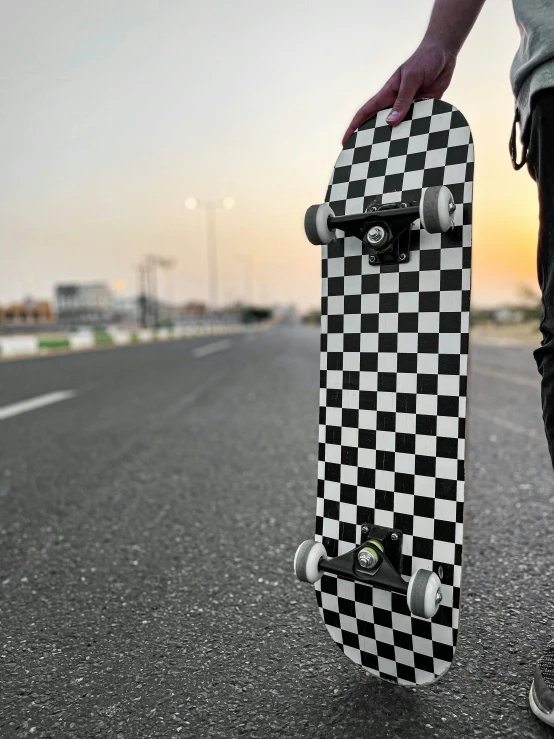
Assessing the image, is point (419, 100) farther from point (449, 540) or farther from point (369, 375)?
point (449, 540)

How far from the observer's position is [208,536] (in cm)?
205

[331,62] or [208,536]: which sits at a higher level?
[331,62]

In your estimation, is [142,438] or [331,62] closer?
[142,438]

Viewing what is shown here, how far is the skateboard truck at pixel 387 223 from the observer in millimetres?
951

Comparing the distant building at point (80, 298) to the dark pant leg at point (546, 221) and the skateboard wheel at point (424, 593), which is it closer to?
the dark pant leg at point (546, 221)

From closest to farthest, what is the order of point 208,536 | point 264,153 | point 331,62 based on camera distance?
1. point 208,536
2. point 331,62
3. point 264,153

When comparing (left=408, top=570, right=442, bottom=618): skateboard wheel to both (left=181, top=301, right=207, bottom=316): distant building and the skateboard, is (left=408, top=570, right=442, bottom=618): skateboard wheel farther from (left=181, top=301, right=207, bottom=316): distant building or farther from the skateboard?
(left=181, top=301, right=207, bottom=316): distant building

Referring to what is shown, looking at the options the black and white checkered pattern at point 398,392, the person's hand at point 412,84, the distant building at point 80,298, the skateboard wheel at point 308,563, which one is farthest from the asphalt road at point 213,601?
the distant building at point 80,298

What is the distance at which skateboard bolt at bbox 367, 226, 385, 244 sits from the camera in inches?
41.4

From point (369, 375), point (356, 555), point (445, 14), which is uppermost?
point (445, 14)

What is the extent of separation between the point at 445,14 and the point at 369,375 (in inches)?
32.3

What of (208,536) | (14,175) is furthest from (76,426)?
(14,175)

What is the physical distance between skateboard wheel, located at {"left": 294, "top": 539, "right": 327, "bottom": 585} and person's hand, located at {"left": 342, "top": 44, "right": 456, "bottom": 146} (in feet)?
2.99

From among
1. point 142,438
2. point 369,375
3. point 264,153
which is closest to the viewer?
point 369,375
